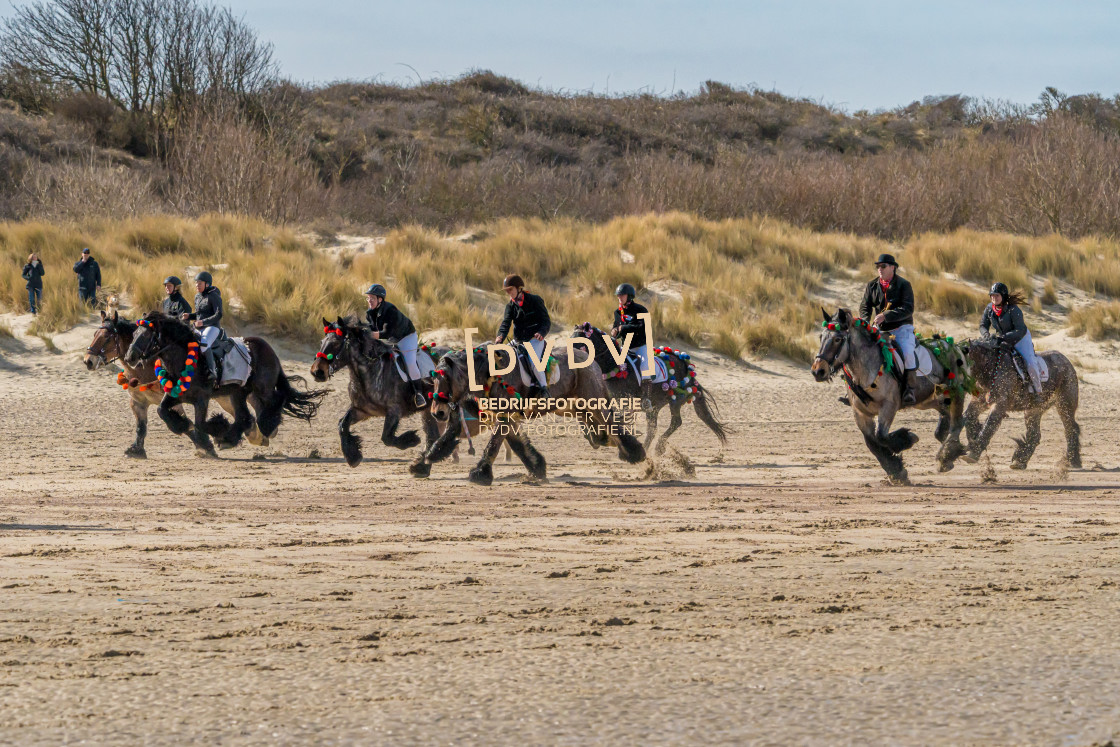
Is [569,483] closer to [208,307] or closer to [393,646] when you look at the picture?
[208,307]

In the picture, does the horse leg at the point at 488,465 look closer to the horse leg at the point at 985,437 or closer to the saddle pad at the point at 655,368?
the saddle pad at the point at 655,368

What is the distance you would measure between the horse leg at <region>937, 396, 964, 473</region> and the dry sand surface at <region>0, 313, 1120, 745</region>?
1.63 feet

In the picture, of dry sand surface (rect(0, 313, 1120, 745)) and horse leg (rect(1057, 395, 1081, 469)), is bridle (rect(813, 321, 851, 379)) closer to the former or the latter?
dry sand surface (rect(0, 313, 1120, 745))

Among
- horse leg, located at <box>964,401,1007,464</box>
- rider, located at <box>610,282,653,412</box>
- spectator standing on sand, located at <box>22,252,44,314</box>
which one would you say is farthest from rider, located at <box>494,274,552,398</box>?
spectator standing on sand, located at <box>22,252,44,314</box>

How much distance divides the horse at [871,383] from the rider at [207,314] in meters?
7.06

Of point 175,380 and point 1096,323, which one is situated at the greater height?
point 1096,323

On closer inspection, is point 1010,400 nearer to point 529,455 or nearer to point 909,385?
point 909,385

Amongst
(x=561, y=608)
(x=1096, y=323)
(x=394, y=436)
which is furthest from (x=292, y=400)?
(x=1096, y=323)

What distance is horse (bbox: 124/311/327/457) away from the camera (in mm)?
14438

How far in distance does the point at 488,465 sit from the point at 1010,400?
220 inches

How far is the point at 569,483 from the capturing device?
12.7 metres

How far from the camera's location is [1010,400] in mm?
13523

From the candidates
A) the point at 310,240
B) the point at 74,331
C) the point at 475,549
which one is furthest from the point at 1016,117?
the point at 475,549

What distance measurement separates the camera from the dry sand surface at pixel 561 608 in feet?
17.1
